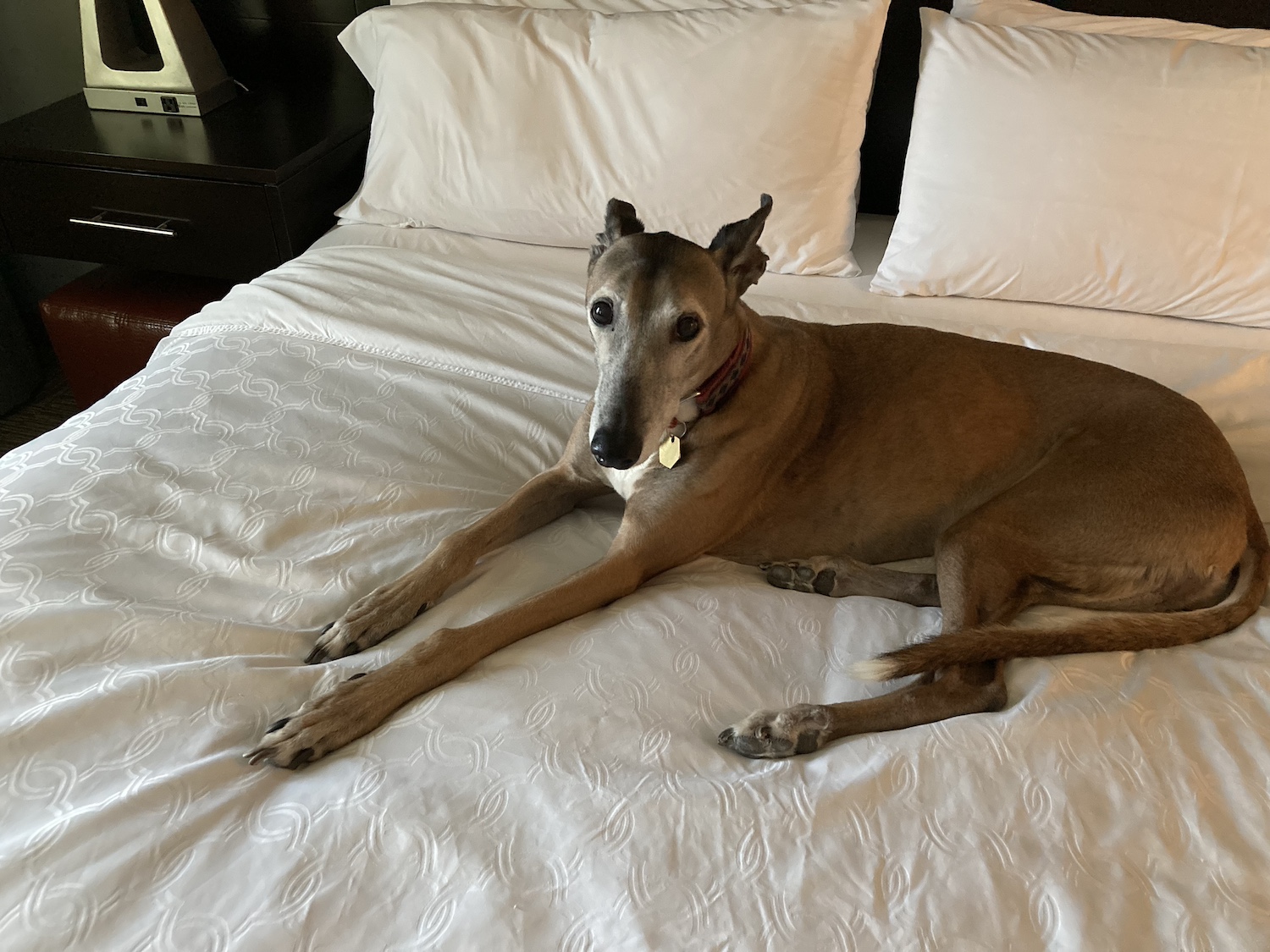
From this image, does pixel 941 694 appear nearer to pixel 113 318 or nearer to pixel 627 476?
pixel 627 476

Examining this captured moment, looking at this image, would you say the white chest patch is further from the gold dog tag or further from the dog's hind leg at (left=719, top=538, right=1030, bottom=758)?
the dog's hind leg at (left=719, top=538, right=1030, bottom=758)

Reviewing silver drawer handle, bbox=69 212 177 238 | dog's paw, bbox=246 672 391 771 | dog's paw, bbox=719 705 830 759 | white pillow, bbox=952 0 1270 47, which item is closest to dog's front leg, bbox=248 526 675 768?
dog's paw, bbox=246 672 391 771

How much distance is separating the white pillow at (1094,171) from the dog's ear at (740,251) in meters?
0.97

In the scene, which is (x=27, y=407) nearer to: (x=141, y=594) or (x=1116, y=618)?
(x=141, y=594)

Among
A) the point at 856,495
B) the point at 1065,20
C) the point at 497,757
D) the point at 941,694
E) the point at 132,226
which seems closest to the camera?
the point at 497,757

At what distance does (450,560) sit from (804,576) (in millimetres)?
740

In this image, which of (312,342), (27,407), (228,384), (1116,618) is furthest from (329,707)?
(27,407)

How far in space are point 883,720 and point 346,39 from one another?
108 inches

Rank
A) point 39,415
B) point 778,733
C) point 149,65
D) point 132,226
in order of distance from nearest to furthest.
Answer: point 778,733 < point 132,226 < point 149,65 < point 39,415

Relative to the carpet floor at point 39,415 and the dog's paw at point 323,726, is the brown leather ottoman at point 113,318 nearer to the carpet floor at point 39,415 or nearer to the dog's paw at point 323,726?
the carpet floor at point 39,415

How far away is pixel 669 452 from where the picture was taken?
1854mm

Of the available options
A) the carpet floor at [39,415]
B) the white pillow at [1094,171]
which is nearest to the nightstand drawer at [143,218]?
the carpet floor at [39,415]

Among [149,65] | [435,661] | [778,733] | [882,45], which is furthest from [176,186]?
[778,733]

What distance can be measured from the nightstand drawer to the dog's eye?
1699 mm
